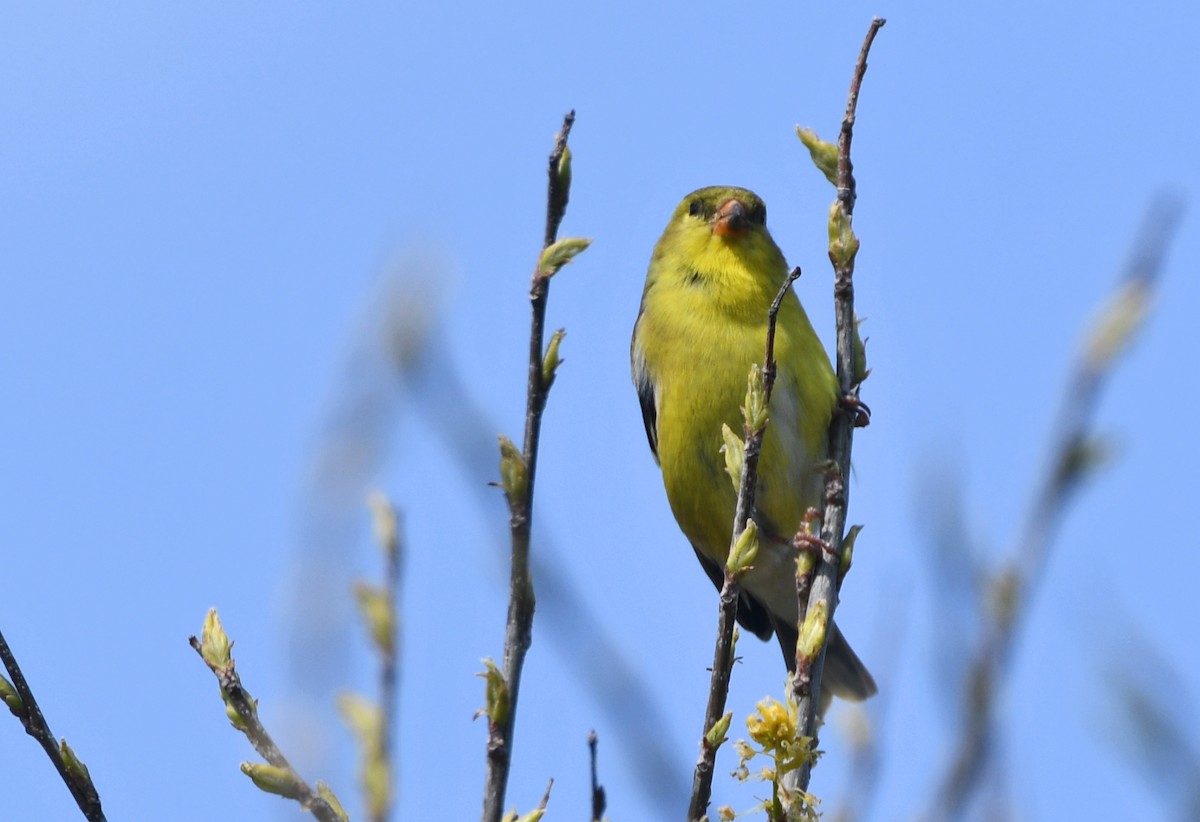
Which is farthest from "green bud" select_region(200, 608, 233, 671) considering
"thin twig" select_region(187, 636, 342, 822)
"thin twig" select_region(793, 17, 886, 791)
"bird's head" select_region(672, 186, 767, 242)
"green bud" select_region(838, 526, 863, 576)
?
"bird's head" select_region(672, 186, 767, 242)

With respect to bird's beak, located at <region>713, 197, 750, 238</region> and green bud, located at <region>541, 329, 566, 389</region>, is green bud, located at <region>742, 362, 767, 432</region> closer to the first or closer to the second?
green bud, located at <region>541, 329, 566, 389</region>

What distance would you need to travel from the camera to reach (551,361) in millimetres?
2111

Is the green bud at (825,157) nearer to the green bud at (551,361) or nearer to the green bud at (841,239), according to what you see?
the green bud at (841,239)

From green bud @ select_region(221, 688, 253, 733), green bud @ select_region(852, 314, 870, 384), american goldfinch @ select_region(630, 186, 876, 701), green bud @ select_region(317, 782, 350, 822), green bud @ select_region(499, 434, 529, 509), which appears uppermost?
american goldfinch @ select_region(630, 186, 876, 701)

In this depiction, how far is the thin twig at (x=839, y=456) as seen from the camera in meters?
2.70

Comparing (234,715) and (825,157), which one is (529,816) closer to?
(234,715)

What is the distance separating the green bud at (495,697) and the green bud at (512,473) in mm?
262

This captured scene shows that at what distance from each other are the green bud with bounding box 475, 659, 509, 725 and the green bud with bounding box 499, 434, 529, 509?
10.3 inches

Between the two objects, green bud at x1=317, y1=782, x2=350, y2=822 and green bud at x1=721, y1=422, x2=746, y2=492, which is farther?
green bud at x1=721, y1=422, x2=746, y2=492

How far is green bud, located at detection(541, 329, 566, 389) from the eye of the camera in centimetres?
196

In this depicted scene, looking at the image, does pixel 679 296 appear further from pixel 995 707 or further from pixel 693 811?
pixel 995 707

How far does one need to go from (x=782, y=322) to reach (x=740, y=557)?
3379 millimetres

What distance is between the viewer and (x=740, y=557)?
8.55 feet

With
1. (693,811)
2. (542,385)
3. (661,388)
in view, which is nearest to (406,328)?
(542,385)
